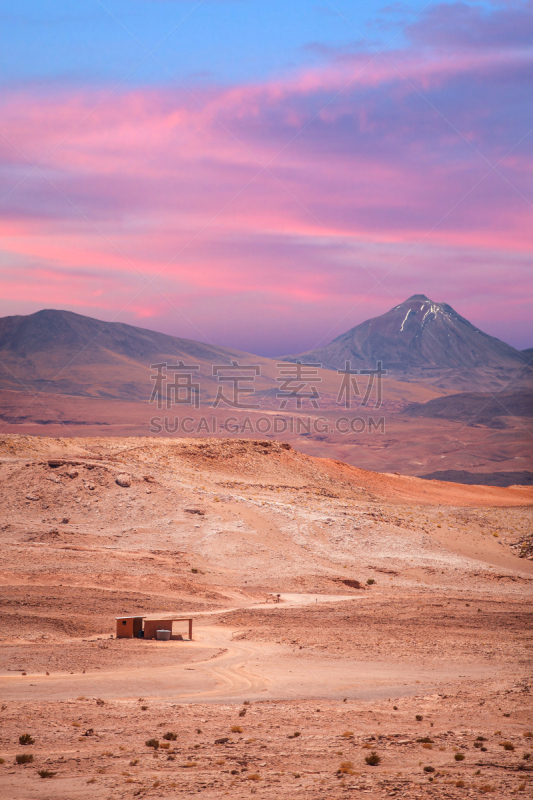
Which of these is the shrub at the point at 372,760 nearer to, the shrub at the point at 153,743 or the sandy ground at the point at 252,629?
the sandy ground at the point at 252,629

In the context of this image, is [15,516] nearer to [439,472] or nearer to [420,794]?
[420,794]

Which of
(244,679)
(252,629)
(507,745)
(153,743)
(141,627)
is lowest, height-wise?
(252,629)

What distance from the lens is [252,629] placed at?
1823cm

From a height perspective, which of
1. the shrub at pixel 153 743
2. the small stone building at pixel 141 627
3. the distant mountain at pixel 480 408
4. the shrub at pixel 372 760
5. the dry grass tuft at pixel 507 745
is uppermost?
the distant mountain at pixel 480 408

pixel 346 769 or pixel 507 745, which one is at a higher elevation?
pixel 346 769

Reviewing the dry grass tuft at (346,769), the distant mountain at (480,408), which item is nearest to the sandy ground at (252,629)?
the dry grass tuft at (346,769)

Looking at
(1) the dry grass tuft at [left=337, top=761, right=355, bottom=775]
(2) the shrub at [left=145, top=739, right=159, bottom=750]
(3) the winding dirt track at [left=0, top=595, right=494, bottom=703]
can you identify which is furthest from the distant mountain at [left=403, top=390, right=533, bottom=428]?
(2) the shrub at [left=145, top=739, right=159, bottom=750]

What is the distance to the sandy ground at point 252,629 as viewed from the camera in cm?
908

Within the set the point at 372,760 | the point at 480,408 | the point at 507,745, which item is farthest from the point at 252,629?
the point at 480,408

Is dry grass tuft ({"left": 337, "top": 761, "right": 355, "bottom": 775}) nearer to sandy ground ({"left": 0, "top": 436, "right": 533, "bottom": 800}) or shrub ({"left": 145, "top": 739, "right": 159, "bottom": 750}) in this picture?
sandy ground ({"left": 0, "top": 436, "right": 533, "bottom": 800})

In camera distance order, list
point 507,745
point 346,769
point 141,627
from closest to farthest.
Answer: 1. point 346,769
2. point 507,745
3. point 141,627

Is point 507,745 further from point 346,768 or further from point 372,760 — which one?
point 346,768

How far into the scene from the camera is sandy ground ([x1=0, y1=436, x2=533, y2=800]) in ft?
29.8

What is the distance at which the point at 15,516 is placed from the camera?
93.1 ft
